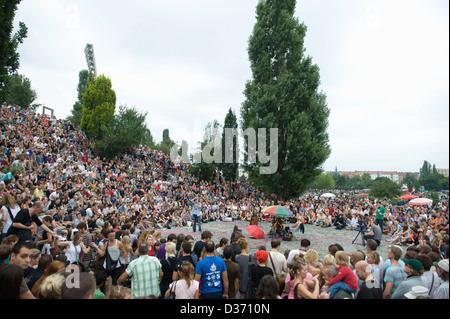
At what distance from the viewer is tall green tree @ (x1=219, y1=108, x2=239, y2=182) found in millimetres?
27562

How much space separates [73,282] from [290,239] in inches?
493

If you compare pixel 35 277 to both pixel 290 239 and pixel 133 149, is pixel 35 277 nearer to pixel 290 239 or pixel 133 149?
pixel 290 239

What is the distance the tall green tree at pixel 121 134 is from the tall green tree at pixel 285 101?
35.7 ft

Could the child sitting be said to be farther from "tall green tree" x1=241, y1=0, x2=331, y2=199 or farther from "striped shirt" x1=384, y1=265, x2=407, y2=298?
"tall green tree" x1=241, y1=0, x2=331, y2=199

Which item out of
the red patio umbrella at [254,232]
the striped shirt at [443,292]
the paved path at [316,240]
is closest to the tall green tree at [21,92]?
the paved path at [316,240]

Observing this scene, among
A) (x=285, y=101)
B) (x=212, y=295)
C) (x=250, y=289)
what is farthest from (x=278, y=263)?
(x=285, y=101)

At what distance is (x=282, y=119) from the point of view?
24000mm

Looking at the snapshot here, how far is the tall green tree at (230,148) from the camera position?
2756 centimetres

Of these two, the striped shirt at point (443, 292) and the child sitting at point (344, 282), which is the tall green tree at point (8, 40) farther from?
the striped shirt at point (443, 292)

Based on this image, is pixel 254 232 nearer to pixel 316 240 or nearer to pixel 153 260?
pixel 316 240

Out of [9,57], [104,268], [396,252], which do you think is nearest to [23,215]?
[104,268]

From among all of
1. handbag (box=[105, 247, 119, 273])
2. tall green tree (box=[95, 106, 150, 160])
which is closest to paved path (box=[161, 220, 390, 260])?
handbag (box=[105, 247, 119, 273])

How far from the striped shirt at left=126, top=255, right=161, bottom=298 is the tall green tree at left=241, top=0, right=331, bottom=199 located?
64.9 ft

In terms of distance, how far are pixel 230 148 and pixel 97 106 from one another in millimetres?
15702
